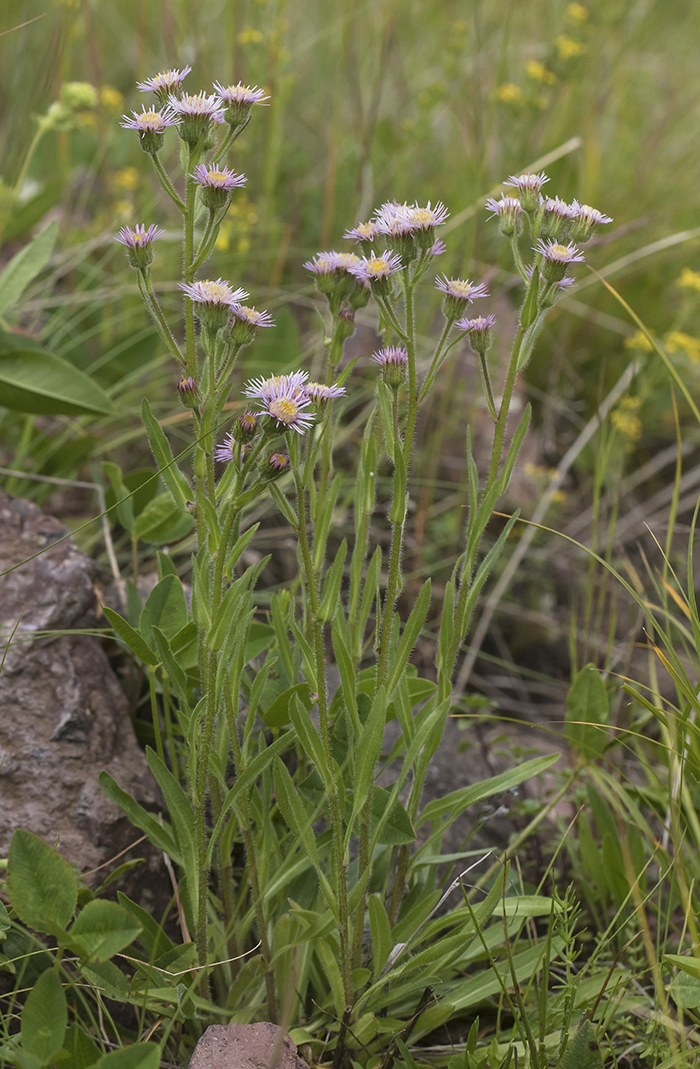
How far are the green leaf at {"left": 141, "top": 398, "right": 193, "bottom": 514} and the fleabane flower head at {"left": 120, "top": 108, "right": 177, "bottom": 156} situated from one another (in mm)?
337

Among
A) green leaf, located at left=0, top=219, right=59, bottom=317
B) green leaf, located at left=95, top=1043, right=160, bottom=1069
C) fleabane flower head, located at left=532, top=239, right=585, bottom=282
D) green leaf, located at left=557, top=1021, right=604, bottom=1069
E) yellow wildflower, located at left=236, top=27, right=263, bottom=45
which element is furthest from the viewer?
yellow wildflower, located at left=236, top=27, right=263, bottom=45

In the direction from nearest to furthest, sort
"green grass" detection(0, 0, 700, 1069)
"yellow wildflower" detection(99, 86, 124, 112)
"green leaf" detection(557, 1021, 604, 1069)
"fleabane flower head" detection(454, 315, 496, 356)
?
"green leaf" detection(557, 1021, 604, 1069), "fleabane flower head" detection(454, 315, 496, 356), "green grass" detection(0, 0, 700, 1069), "yellow wildflower" detection(99, 86, 124, 112)

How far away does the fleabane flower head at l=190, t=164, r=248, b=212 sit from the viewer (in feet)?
3.62

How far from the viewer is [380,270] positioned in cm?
115

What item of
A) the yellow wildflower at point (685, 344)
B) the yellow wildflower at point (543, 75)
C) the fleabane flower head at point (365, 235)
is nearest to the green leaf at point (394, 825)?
the fleabane flower head at point (365, 235)

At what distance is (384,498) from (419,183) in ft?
6.05

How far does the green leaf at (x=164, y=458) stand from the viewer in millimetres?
1180

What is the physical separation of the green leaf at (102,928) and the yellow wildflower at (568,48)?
10.3 ft

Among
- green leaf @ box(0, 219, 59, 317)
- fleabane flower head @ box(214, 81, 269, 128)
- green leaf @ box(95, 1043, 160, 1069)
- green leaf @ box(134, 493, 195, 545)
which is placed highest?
green leaf @ box(0, 219, 59, 317)

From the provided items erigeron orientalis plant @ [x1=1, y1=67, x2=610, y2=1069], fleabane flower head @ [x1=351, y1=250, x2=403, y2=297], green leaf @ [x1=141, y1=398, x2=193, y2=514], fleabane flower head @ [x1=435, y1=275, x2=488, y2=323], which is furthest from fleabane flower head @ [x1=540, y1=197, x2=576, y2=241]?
green leaf @ [x1=141, y1=398, x2=193, y2=514]

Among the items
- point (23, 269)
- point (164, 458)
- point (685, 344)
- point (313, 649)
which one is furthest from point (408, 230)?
point (685, 344)

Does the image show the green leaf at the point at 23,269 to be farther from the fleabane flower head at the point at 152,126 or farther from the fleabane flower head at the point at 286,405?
the fleabane flower head at the point at 286,405

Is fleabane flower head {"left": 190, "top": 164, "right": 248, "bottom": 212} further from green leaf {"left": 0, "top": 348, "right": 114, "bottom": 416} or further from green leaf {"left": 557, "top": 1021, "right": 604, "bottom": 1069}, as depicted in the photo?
green leaf {"left": 557, "top": 1021, "right": 604, "bottom": 1069}

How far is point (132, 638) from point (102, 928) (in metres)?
0.42
